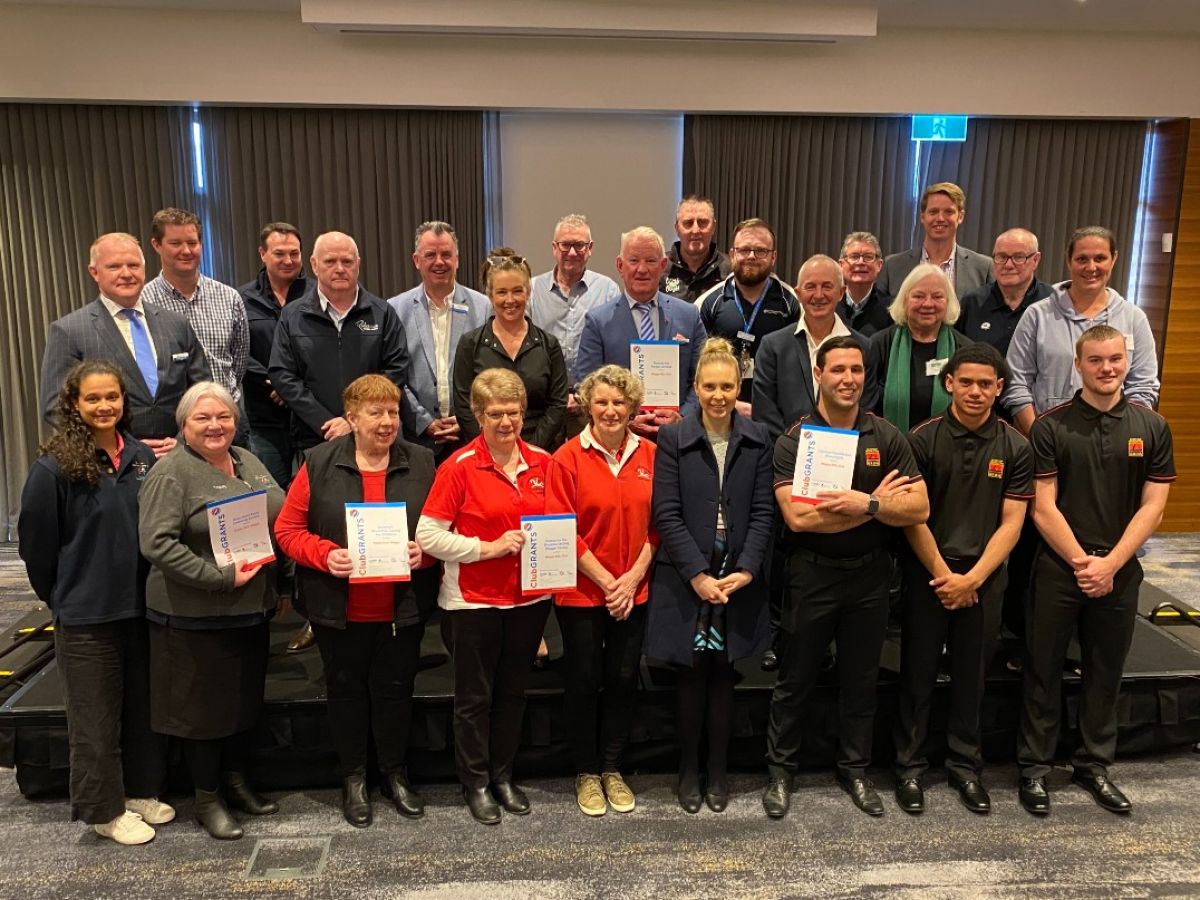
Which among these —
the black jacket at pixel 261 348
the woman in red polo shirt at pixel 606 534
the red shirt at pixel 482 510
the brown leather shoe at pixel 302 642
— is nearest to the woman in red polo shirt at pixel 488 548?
the red shirt at pixel 482 510

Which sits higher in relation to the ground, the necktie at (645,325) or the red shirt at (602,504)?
the necktie at (645,325)

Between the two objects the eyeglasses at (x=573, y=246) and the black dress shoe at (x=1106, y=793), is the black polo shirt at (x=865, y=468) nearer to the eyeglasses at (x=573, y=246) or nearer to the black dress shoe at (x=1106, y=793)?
the black dress shoe at (x=1106, y=793)

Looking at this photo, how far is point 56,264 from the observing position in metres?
5.77

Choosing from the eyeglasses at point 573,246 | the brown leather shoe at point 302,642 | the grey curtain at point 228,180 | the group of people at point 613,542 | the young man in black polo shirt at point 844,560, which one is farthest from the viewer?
the grey curtain at point 228,180

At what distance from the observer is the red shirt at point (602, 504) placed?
2.85 meters

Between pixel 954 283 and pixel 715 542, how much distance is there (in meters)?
1.90

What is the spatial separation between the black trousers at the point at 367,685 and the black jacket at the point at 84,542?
0.59m

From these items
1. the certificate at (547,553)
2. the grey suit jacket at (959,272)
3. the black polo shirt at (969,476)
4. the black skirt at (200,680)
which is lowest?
the black skirt at (200,680)

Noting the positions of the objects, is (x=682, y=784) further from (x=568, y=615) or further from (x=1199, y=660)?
A: (x=1199, y=660)

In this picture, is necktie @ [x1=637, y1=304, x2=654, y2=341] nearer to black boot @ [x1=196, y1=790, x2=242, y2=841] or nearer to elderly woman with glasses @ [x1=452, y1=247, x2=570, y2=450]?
elderly woman with glasses @ [x1=452, y1=247, x2=570, y2=450]

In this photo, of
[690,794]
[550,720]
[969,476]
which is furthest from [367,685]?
[969,476]

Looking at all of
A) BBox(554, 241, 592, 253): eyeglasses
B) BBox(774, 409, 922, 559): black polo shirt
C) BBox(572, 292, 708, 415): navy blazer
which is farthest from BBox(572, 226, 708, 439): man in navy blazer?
BBox(774, 409, 922, 559): black polo shirt

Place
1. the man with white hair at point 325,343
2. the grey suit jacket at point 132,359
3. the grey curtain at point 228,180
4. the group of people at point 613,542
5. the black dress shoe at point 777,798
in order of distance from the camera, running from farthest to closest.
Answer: the grey curtain at point 228,180, the man with white hair at point 325,343, the grey suit jacket at point 132,359, the black dress shoe at point 777,798, the group of people at point 613,542

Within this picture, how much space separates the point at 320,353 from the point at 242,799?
1662 mm
